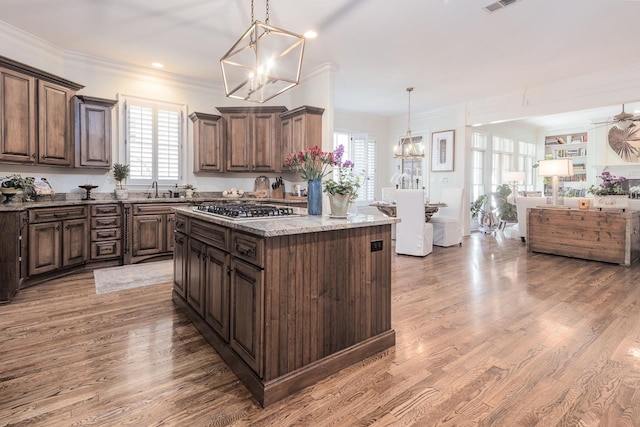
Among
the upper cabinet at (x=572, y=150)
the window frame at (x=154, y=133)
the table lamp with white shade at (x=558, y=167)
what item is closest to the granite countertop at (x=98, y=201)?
the window frame at (x=154, y=133)

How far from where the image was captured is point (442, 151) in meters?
7.84

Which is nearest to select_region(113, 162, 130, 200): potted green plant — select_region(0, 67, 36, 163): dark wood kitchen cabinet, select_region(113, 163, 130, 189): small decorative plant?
select_region(113, 163, 130, 189): small decorative plant

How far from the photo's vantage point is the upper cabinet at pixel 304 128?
5.07 meters

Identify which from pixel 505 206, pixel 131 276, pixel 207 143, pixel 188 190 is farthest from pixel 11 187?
pixel 505 206

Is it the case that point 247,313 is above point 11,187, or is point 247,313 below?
below

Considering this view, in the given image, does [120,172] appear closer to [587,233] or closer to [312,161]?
[312,161]

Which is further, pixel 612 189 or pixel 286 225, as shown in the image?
pixel 612 189

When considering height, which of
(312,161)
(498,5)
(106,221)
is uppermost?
(498,5)

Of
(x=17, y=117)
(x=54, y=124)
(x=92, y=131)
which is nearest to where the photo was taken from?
(x=17, y=117)

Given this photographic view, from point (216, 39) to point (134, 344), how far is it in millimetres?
3618

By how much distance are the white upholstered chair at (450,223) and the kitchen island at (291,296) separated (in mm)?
4225

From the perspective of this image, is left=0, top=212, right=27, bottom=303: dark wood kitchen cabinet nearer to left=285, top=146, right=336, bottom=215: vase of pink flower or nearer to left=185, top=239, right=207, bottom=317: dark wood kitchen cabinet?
left=185, top=239, right=207, bottom=317: dark wood kitchen cabinet

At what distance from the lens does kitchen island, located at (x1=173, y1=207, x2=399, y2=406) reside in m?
1.73

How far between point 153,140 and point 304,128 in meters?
2.45
